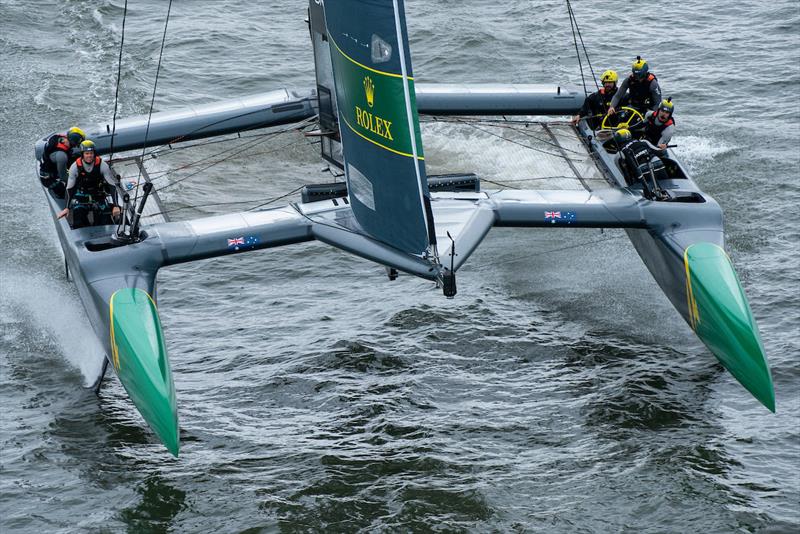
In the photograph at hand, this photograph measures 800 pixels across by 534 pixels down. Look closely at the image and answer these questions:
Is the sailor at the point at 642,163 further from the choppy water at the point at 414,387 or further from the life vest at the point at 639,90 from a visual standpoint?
the choppy water at the point at 414,387

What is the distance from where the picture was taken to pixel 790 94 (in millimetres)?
18172

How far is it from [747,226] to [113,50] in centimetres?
1121

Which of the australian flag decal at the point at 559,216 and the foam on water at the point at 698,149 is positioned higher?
the australian flag decal at the point at 559,216

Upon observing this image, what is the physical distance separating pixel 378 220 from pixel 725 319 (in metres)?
3.31

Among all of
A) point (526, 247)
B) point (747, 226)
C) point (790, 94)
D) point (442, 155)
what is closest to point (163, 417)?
point (526, 247)

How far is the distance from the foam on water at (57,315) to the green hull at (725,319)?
19.0 feet

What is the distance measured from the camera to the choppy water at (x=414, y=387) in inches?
373

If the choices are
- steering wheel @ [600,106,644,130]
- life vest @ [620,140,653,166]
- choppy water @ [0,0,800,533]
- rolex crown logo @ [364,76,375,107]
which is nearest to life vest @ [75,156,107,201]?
choppy water @ [0,0,800,533]

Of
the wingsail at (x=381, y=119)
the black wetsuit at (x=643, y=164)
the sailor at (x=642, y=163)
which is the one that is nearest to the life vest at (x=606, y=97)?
the sailor at (x=642, y=163)

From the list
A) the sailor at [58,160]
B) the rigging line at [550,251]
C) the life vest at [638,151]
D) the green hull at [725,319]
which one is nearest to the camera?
the green hull at [725,319]

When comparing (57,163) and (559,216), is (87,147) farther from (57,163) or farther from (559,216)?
(559,216)

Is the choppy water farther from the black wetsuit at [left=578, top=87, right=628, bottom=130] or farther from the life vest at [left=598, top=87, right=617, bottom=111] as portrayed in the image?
the life vest at [left=598, top=87, right=617, bottom=111]

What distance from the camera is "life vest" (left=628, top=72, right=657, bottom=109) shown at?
42.7 ft

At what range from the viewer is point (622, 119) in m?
12.9
